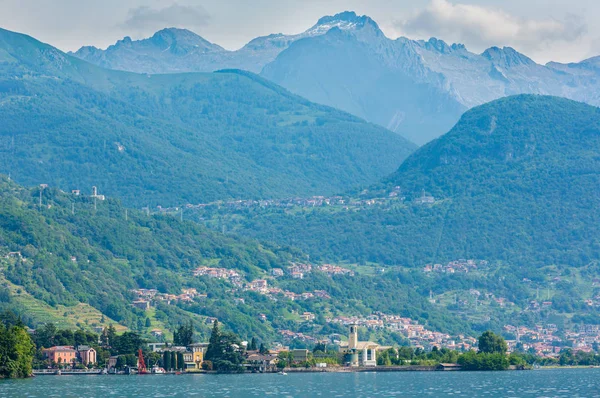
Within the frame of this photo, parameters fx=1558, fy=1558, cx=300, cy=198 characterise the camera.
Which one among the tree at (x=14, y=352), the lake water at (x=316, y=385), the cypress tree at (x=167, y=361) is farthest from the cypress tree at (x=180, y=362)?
the tree at (x=14, y=352)

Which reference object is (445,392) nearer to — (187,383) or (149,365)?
(187,383)

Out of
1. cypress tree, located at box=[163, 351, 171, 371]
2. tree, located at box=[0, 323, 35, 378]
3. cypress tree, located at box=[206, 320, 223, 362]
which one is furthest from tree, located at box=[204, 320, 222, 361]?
tree, located at box=[0, 323, 35, 378]

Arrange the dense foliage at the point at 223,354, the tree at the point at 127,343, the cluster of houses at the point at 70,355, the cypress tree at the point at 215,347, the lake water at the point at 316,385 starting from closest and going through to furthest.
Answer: the lake water at the point at 316,385 → the cluster of houses at the point at 70,355 → the dense foliage at the point at 223,354 → the tree at the point at 127,343 → the cypress tree at the point at 215,347

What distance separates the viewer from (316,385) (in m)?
159

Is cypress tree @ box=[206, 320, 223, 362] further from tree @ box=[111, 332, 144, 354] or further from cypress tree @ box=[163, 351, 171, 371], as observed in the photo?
tree @ box=[111, 332, 144, 354]

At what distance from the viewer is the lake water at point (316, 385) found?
140 metres

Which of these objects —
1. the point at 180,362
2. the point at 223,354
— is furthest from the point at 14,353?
the point at 223,354

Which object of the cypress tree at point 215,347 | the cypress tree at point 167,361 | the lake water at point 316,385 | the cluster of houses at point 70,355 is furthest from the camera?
the cypress tree at point 215,347

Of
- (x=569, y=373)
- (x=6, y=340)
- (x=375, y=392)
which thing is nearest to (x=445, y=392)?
(x=375, y=392)

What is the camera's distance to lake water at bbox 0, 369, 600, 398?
140125 mm

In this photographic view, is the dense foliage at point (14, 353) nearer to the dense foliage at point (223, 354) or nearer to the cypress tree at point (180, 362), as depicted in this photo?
the cypress tree at point (180, 362)

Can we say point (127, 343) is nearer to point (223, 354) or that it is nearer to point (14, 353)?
point (223, 354)

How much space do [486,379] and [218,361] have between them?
3670cm

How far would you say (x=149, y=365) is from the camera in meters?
192
